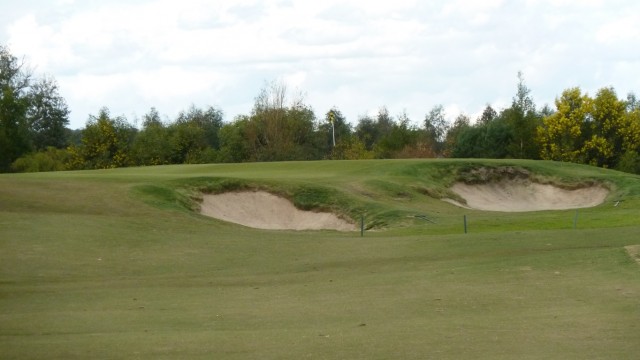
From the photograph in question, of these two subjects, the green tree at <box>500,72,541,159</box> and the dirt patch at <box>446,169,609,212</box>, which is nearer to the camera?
the dirt patch at <box>446,169,609,212</box>

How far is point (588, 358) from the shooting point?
1232cm

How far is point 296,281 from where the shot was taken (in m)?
23.4

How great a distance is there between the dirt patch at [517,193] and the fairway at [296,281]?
927 cm

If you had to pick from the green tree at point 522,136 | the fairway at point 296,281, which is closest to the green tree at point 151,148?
the green tree at point 522,136

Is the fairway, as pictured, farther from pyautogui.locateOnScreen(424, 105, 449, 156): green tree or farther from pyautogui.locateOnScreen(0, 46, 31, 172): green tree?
pyautogui.locateOnScreen(424, 105, 449, 156): green tree

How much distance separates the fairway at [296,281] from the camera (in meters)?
14.0

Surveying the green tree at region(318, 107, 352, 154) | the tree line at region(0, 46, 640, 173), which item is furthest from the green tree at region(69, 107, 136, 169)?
the green tree at region(318, 107, 352, 154)

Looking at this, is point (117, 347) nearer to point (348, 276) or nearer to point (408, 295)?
point (408, 295)

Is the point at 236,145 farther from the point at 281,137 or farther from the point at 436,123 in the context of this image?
the point at 436,123

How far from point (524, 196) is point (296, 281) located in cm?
3562

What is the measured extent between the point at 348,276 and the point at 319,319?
7020 mm

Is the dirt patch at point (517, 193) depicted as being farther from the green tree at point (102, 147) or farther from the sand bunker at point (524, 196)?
the green tree at point (102, 147)

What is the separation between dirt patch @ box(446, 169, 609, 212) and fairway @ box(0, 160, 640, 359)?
30.4 ft

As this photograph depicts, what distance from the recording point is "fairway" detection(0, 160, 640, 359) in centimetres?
1397
